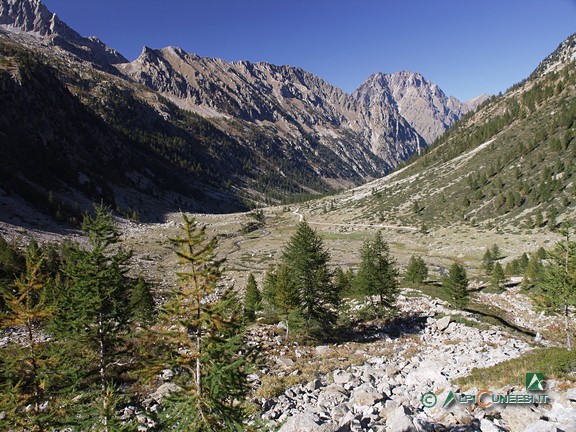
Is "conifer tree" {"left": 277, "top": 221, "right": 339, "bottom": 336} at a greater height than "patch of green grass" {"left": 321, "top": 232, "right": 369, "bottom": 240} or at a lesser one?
lesser

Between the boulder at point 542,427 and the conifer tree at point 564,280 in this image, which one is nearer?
the boulder at point 542,427

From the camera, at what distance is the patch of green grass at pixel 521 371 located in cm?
1218

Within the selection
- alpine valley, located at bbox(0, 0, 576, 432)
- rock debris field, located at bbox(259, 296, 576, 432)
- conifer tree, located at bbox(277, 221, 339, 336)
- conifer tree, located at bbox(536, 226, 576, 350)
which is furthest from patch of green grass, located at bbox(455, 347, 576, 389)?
conifer tree, located at bbox(277, 221, 339, 336)

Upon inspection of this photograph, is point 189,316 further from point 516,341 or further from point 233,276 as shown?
point 233,276

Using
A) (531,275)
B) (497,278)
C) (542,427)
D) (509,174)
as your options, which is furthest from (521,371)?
(509,174)

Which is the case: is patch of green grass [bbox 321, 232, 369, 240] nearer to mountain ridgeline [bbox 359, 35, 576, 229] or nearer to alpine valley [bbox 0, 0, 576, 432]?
alpine valley [bbox 0, 0, 576, 432]

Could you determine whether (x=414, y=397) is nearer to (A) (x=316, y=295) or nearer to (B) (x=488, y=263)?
(A) (x=316, y=295)

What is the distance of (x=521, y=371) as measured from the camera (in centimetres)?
1364

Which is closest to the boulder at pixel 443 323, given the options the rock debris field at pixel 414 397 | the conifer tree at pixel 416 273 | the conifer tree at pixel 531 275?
the rock debris field at pixel 414 397

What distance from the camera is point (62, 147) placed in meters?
Answer: 129

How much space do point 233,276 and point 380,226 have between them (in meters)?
67.3

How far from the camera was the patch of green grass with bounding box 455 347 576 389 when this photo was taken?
12177mm

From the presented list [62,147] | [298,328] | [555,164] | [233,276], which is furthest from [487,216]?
[62,147]

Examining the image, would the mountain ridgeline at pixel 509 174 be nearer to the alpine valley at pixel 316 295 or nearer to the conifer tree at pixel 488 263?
the alpine valley at pixel 316 295
